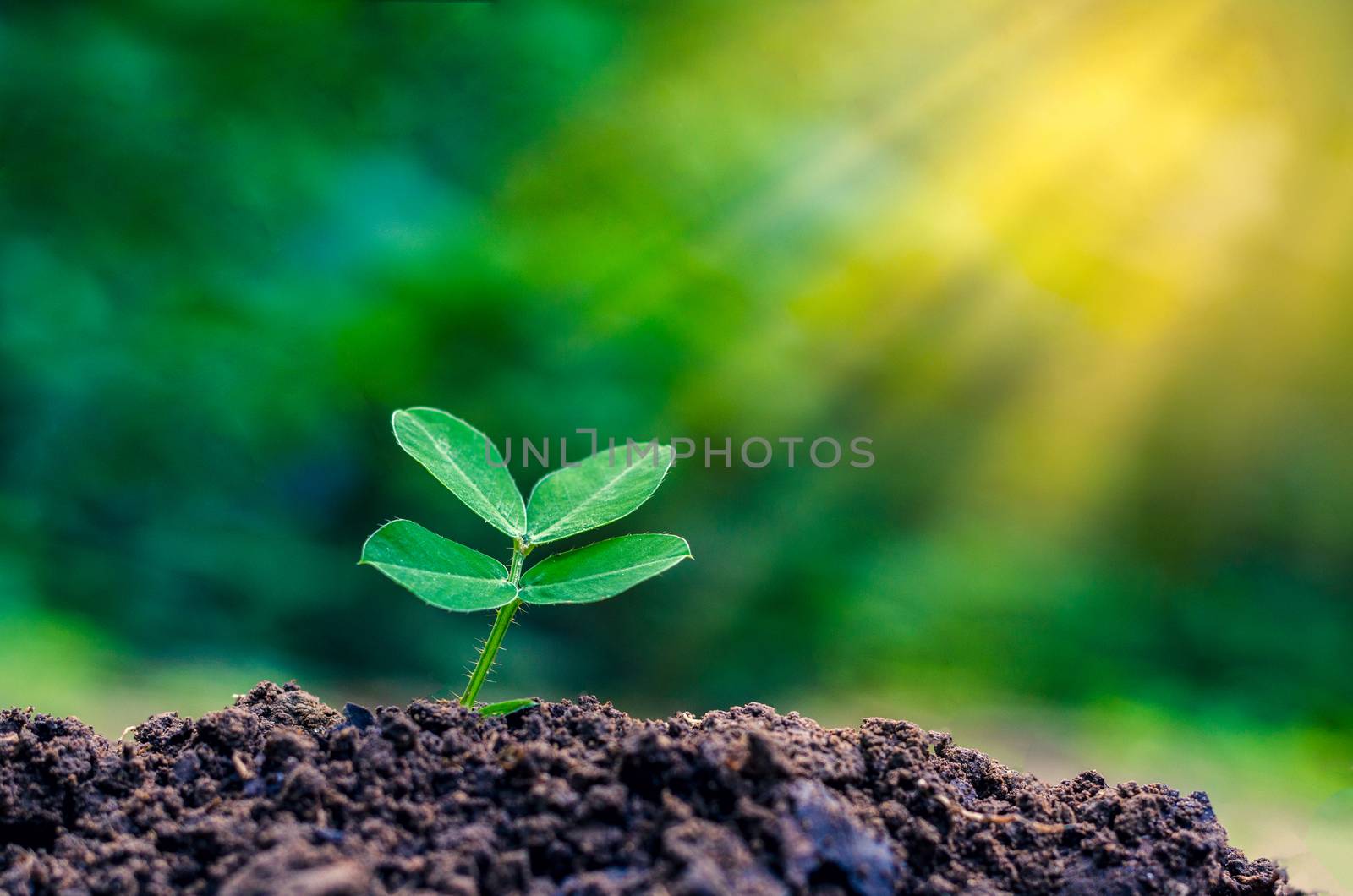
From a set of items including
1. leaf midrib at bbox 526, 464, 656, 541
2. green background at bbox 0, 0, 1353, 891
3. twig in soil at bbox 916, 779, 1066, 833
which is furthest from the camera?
green background at bbox 0, 0, 1353, 891

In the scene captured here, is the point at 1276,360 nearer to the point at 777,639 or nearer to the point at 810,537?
the point at 810,537

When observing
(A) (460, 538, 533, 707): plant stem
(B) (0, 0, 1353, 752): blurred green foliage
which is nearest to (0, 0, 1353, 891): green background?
(B) (0, 0, 1353, 752): blurred green foliage

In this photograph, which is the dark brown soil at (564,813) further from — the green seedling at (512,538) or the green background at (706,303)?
the green background at (706,303)

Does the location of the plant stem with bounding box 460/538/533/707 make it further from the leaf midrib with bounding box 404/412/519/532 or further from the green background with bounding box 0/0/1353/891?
the green background with bounding box 0/0/1353/891

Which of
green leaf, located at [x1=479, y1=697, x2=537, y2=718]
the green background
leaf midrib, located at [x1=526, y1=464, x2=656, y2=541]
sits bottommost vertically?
green leaf, located at [x1=479, y1=697, x2=537, y2=718]

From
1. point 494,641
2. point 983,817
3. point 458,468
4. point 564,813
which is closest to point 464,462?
point 458,468

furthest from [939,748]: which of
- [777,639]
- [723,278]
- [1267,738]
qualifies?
[723,278]

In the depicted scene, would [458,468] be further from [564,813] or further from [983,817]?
[983,817]
